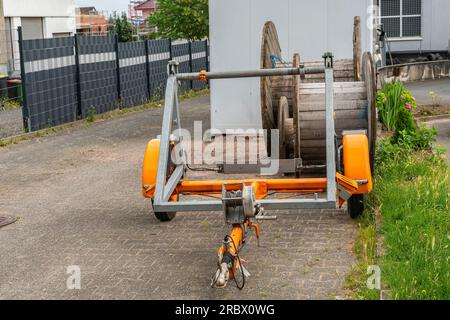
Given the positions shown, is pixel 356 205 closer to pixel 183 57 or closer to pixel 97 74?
pixel 97 74

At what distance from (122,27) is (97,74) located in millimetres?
29376

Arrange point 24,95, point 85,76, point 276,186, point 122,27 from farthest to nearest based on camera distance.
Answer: point 122,27 → point 85,76 → point 24,95 → point 276,186

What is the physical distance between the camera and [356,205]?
8219mm

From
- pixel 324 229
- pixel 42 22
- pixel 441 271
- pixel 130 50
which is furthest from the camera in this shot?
pixel 42 22

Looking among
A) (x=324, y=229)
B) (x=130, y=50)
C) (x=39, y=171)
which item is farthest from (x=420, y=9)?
(x=324, y=229)

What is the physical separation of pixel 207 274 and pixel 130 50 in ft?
48.2

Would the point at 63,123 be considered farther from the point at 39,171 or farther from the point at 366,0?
the point at 366,0

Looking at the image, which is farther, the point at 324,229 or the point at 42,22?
the point at 42,22

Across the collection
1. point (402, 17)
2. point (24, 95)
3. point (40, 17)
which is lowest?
point (24, 95)

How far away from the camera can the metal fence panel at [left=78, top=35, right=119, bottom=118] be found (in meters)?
18.1

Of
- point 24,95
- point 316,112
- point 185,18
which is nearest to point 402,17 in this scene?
point 185,18

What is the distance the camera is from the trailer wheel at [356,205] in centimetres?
815

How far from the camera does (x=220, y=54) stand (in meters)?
14.0

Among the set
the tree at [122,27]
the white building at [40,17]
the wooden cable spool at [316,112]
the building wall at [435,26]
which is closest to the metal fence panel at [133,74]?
the white building at [40,17]
